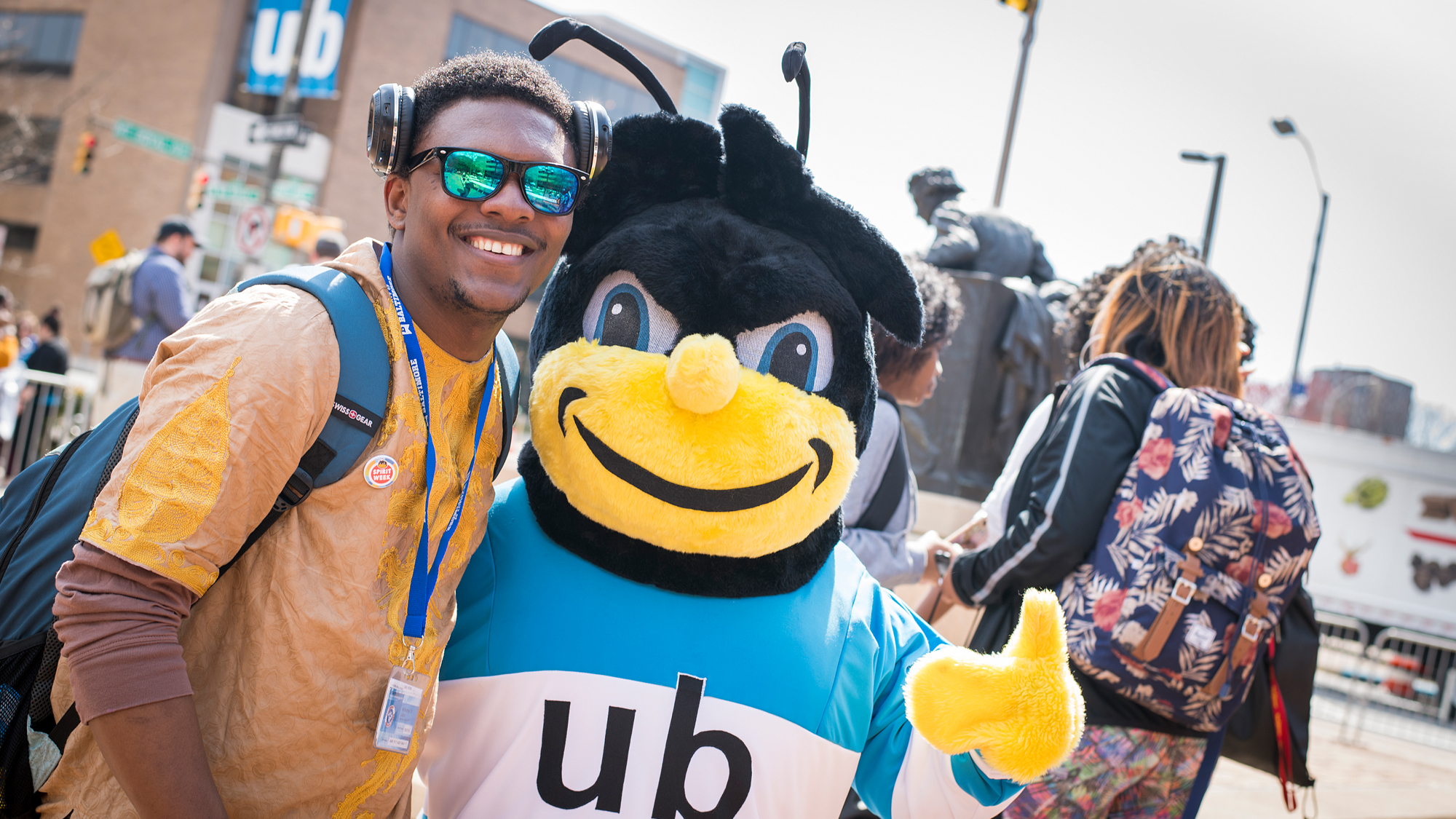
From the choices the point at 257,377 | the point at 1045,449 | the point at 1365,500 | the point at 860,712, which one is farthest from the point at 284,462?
the point at 1365,500

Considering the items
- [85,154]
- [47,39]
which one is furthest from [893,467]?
[47,39]

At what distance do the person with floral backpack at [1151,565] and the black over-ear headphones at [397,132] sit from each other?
5.06 ft

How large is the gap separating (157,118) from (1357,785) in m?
30.6

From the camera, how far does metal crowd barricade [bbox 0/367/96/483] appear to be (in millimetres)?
8258

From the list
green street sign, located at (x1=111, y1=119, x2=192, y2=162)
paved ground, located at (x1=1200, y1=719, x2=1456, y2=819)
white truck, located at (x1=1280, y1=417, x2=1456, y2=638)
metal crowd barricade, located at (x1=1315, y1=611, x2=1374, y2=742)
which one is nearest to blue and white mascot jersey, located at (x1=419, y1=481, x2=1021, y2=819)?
paved ground, located at (x1=1200, y1=719, x2=1456, y2=819)

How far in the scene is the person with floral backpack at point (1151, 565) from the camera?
2389mm

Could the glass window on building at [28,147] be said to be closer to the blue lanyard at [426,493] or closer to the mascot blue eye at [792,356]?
the blue lanyard at [426,493]

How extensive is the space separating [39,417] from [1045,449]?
9.03 metres

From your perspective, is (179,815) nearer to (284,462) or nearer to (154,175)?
(284,462)

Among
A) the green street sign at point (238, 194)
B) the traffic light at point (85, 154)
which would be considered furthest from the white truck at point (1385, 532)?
the traffic light at point (85, 154)

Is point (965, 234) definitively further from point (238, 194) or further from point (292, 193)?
point (292, 193)

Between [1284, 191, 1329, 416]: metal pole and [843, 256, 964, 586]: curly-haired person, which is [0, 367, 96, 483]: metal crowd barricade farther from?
[1284, 191, 1329, 416]: metal pole

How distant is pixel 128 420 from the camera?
1427mm

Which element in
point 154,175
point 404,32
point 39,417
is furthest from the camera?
point 404,32
